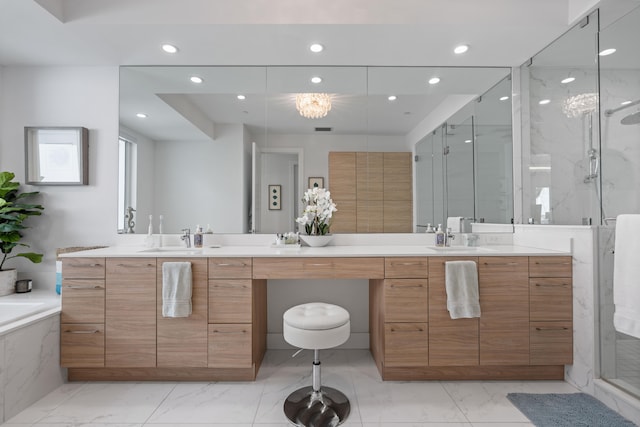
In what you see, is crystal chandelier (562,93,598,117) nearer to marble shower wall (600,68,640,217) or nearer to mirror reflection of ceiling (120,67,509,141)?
marble shower wall (600,68,640,217)

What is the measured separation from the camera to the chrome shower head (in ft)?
7.04

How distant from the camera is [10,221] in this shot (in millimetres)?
2377

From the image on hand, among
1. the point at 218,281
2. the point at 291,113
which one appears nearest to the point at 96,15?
the point at 291,113

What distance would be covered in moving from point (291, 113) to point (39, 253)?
2444mm

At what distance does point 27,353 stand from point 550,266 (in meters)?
3.39

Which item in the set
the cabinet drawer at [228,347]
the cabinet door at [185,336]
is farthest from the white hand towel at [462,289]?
the cabinet door at [185,336]

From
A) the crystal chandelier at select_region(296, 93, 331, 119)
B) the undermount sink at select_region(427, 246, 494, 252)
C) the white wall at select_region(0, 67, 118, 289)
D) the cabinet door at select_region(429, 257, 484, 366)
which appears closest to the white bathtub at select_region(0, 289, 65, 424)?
the white wall at select_region(0, 67, 118, 289)

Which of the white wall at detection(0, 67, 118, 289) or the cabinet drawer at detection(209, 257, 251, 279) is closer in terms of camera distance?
the cabinet drawer at detection(209, 257, 251, 279)

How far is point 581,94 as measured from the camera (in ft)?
7.98

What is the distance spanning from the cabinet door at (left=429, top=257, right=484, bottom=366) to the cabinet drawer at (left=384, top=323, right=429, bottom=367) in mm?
48

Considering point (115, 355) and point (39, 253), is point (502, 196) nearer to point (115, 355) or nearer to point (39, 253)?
point (115, 355)

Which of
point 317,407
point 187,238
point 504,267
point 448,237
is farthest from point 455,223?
point 187,238

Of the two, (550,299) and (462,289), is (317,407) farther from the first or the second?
(550,299)

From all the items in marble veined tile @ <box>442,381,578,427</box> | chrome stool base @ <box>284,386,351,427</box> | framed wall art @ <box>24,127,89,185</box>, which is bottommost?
marble veined tile @ <box>442,381,578,427</box>
